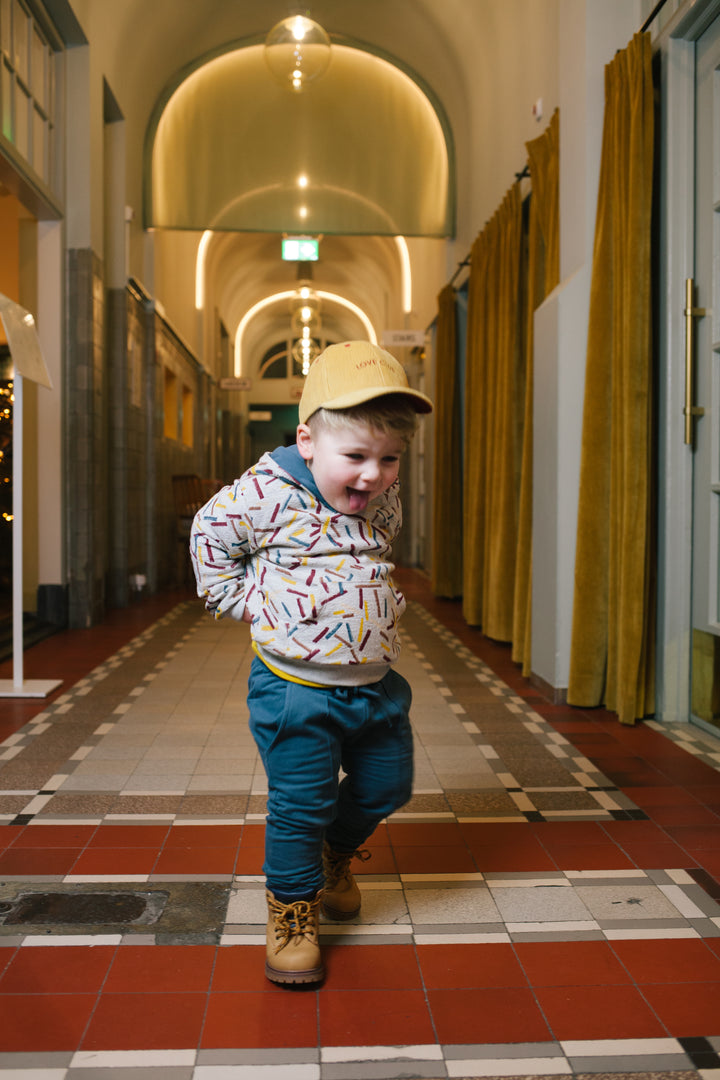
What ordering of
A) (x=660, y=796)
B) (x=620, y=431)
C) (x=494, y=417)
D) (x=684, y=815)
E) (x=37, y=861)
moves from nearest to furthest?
(x=37, y=861)
(x=684, y=815)
(x=660, y=796)
(x=620, y=431)
(x=494, y=417)

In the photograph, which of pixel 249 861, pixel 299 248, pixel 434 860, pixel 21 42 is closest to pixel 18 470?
pixel 249 861

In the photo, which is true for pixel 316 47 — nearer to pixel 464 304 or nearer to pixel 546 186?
pixel 546 186

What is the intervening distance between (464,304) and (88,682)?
17.0 ft

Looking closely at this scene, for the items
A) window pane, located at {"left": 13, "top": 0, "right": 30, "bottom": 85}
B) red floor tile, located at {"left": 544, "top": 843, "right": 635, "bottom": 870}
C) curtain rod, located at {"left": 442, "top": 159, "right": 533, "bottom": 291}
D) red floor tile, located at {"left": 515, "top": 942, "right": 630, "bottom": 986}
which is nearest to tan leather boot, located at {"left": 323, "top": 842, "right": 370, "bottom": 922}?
red floor tile, located at {"left": 515, "top": 942, "right": 630, "bottom": 986}

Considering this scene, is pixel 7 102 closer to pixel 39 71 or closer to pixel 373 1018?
pixel 39 71

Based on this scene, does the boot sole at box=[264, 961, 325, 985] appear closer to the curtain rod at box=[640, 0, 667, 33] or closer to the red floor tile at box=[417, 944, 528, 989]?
the red floor tile at box=[417, 944, 528, 989]

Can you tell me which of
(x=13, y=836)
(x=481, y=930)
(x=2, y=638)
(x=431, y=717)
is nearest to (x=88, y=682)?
(x=2, y=638)

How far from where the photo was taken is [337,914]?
1967 mm

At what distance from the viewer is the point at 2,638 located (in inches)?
217

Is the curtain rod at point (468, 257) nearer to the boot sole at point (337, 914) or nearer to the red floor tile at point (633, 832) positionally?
the red floor tile at point (633, 832)

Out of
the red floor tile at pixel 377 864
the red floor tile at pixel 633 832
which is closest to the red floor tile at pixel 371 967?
the red floor tile at pixel 377 864

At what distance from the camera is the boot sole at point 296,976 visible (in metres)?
1.67

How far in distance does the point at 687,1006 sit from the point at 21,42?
6023 millimetres

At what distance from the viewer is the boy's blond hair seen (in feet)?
5.07
